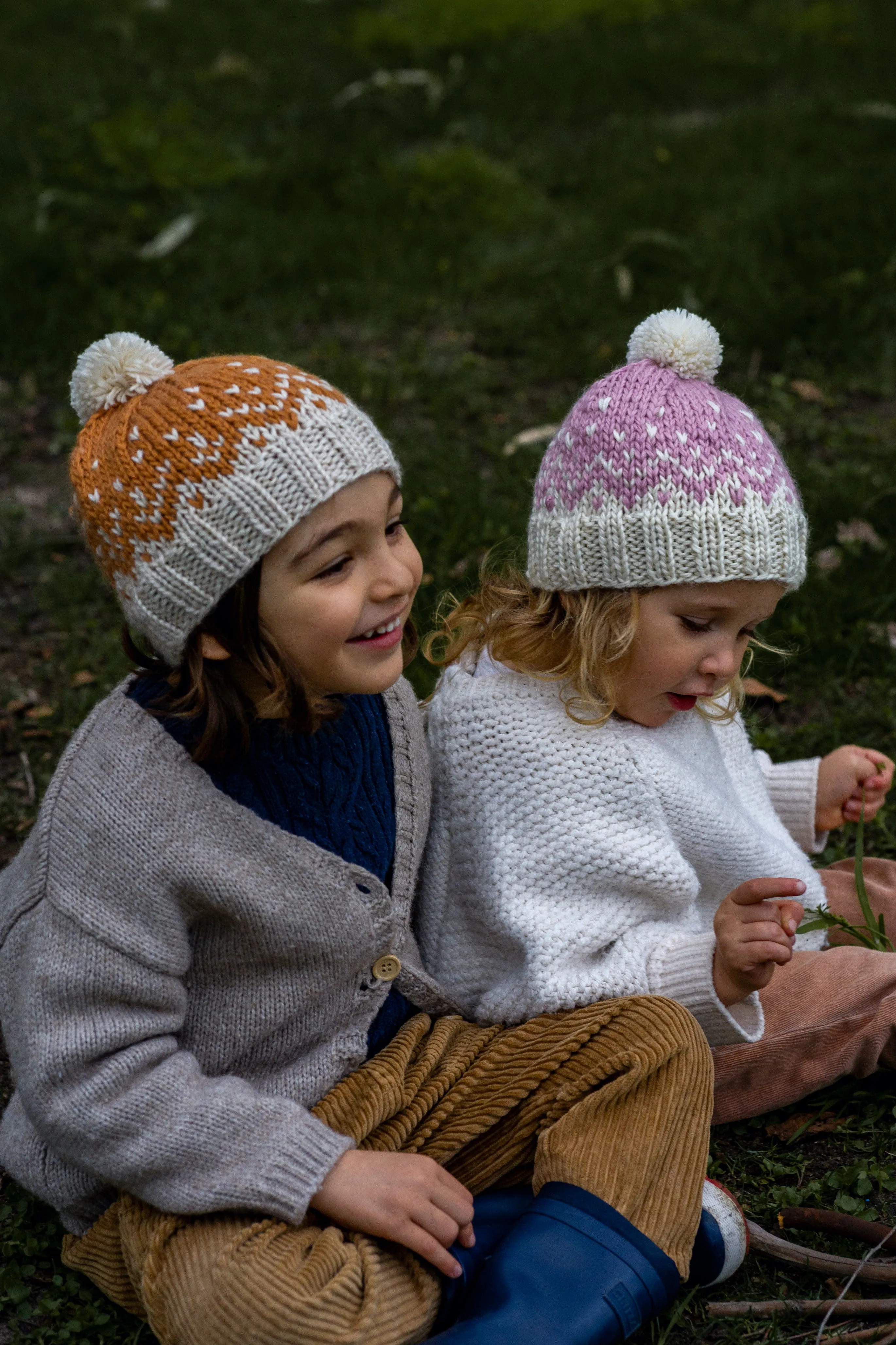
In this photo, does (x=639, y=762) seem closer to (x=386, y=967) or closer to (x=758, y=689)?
(x=386, y=967)

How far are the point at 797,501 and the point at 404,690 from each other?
2.69 ft

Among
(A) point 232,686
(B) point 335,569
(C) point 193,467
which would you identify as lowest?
(A) point 232,686

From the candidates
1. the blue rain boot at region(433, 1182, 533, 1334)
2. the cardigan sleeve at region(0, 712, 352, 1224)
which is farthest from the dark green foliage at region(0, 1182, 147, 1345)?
the blue rain boot at region(433, 1182, 533, 1334)

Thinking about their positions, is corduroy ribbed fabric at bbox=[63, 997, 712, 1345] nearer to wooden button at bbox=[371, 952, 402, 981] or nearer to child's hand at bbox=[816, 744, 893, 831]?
wooden button at bbox=[371, 952, 402, 981]

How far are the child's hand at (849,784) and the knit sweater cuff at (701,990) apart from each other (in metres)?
0.74

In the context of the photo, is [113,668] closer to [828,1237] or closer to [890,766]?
[890,766]

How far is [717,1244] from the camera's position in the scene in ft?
7.54

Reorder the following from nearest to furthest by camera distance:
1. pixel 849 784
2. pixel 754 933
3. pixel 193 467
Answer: pixel 193 467 < pixel 754 933 < pixel 849 784

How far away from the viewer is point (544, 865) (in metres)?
2.56

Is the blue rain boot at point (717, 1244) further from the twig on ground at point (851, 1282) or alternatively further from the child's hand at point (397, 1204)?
the child's hand at point (397, 1204)

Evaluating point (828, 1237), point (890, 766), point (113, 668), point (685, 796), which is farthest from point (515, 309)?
point (828, 1237)

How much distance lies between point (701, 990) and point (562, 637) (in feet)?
2.30

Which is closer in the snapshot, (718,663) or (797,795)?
(718,663)

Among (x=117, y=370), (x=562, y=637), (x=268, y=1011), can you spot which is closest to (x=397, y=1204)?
(x=268, y=1011)
